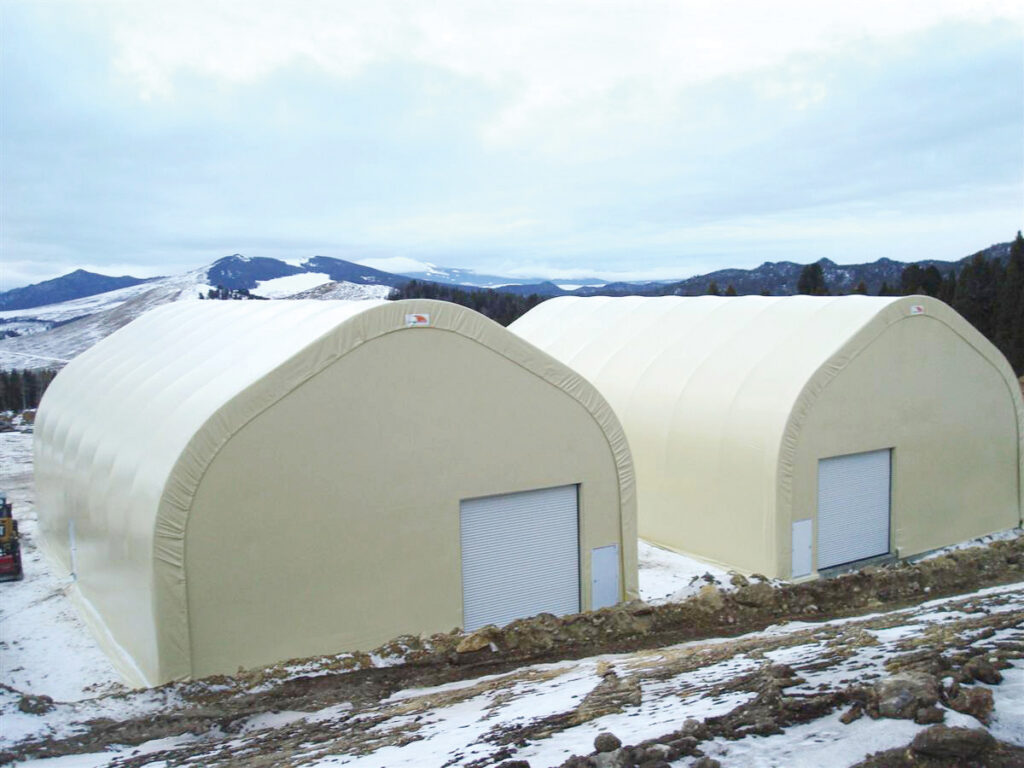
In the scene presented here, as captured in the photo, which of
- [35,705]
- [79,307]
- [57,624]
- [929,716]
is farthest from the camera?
[79,307]

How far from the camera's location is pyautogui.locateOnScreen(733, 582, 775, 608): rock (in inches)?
535

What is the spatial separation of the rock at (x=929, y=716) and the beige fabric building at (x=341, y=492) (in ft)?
24.6

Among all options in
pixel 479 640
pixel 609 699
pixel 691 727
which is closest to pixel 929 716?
pixel 691 727

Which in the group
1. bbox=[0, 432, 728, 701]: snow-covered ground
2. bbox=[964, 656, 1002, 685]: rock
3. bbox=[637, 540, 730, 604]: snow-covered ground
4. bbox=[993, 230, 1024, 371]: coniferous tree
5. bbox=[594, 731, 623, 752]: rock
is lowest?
bbox=[637, 540, 730, 604]: snow-covered ground

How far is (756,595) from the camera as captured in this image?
13680mm

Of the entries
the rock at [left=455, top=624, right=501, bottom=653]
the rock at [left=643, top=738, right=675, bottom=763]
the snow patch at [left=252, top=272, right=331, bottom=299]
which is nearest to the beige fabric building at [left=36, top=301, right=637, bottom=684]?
the rock at [left=455, top=624, right=501, bottom=653]

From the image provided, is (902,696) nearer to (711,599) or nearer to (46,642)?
(711,599)

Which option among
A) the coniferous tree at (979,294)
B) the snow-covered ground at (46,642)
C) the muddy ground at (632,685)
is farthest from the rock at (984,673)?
the coniferous tree at (979,294)

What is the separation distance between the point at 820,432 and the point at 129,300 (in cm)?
13248

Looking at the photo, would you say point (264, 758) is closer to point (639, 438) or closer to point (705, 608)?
point (705, 608)

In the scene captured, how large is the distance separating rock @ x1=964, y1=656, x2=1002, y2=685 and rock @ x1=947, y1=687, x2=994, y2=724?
51 centimetres

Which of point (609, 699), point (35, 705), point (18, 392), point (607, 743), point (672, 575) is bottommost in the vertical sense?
point (672, 575)

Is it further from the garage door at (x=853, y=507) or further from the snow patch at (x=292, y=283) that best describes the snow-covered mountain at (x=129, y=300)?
the garage door at (x=853, y=507)

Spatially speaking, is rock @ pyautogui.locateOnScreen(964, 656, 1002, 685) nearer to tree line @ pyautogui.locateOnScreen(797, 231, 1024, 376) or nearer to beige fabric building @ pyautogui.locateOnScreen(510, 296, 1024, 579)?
beige fabric building @ pyautogui.locateOnScreen(510, 296, 1024, 579)
